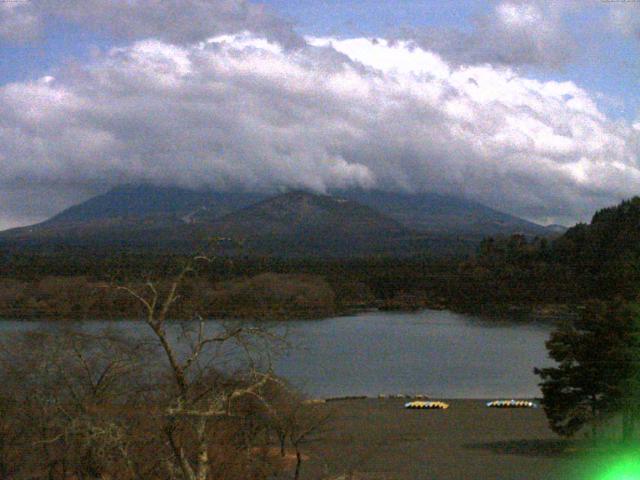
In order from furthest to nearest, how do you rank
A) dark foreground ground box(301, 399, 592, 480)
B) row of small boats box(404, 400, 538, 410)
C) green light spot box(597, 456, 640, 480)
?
row of small boats box(404, 400, 538, 410)
dark foreground ground box(301, 399, 592, 480)
green light spot box(597, 456, 640, 480)

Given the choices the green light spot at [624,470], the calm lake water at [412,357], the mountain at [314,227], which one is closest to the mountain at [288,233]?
the mountain at [314,227]

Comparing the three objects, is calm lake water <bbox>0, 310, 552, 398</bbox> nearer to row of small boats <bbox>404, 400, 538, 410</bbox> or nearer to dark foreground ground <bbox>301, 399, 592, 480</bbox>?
dark foreground ground <bbox>301, 399, 592, 480</bbox>

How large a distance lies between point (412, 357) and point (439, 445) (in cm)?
2184

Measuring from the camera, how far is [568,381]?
1938 cm

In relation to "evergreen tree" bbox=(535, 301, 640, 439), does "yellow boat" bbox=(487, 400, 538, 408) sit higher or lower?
lower

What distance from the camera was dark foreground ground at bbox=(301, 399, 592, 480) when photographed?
18781 millimetres

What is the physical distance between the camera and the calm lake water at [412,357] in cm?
3462

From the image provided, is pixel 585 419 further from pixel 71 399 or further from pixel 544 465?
pixel 71 399

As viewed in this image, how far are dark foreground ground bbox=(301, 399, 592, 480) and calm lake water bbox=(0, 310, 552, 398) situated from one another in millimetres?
3067

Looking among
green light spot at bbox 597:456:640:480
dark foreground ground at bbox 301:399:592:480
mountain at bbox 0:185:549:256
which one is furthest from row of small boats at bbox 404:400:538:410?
mountain at bbox 0:185:549:256

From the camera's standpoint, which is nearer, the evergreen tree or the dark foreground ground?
the evergreen tree

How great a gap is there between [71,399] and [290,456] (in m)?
9.92

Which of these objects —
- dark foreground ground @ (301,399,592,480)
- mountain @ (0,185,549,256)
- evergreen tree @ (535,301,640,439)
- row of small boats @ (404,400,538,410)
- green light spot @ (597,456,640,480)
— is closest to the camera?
green light spot @ (597,456,640,480)

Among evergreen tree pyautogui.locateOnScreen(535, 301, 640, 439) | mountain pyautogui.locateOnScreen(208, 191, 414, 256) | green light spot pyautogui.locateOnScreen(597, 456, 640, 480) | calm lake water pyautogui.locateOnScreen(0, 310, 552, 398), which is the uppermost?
mountain pyautogui.locateOnScreen(208, 191, 414, 256)
